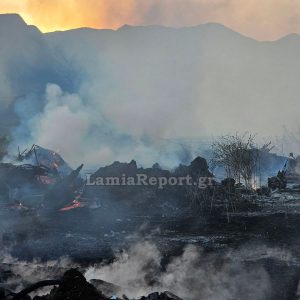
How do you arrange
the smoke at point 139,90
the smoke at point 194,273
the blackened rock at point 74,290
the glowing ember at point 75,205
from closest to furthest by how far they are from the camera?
the blackened rock at point 74,290
the smoke at point 194,273
the glowing ember at point 75,205
the smoke at point 139,90

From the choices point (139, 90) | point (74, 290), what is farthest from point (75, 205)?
point (139, 90)

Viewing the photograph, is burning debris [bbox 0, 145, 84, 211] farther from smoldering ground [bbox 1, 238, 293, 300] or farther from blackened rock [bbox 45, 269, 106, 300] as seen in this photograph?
blackened rock [bbox 45, 269, 106, 300]

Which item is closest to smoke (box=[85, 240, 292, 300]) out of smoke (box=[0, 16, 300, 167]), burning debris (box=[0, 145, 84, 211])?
burning debris (box=[0, 145, 84, 211])

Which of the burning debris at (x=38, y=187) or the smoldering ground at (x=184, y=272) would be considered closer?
the smoldering ground at (x=184, y=272)

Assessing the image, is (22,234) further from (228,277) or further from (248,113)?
(248,113)

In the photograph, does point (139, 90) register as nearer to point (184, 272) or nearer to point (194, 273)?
point (184, 272)

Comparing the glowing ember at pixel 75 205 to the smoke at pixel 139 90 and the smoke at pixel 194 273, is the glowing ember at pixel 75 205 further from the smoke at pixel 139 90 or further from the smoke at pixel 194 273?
the smoke at pixel 139 90

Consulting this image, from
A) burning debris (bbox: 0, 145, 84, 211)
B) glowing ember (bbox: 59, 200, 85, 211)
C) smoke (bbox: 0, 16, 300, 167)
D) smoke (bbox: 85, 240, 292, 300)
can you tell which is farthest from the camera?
smoke (bbox: 0, 16, 300, 167)

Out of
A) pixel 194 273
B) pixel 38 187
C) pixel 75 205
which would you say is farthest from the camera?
pixel 38 187

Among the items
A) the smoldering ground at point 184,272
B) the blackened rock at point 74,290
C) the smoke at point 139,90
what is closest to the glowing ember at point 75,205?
the smoldering ground at point 184,272

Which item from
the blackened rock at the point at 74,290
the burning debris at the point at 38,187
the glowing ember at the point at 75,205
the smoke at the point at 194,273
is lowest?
the smoke at the point at 194,273

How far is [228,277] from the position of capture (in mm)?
11609

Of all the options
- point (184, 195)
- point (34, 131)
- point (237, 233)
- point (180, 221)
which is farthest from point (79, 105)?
point (237, 233)

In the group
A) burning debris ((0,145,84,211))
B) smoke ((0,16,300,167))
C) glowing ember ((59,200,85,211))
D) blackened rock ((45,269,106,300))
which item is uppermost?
smoke ((0,16,300,167))
